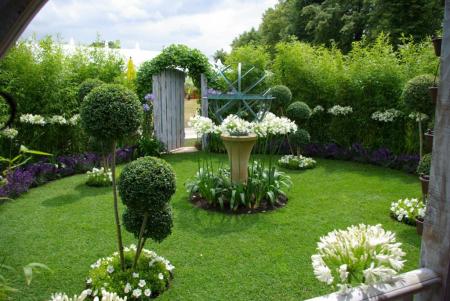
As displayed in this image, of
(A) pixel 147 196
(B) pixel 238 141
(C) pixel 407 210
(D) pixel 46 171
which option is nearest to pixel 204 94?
(D) pixel 46 171

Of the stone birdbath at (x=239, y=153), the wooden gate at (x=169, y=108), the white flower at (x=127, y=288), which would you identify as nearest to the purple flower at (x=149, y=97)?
the wooden gate at (x=169, y=108)

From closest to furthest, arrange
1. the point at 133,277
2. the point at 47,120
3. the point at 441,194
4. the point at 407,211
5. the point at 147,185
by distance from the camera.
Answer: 1. the point at 441,194
2. the point at 147,185
3. the point at 133,277
4. the point at 407,211
5. the point at 47,120

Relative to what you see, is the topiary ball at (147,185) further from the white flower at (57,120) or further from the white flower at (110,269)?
the white flower at (57,120)

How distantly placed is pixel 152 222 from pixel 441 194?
1798mm

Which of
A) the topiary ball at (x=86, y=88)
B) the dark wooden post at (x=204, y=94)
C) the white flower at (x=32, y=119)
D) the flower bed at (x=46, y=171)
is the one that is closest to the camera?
the flower bed at (x=46, y=171)

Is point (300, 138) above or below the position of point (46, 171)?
above

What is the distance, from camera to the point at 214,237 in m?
3.72

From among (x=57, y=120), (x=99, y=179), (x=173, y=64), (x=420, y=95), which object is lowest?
(x=99, y=179)

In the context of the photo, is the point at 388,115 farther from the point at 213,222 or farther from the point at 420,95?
the point at 213,222

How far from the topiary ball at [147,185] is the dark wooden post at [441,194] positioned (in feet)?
5.04

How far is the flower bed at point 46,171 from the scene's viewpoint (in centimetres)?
499

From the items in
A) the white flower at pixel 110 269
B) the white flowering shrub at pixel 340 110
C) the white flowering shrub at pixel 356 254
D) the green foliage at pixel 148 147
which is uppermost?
the white flowering shrub at pixel 340 110

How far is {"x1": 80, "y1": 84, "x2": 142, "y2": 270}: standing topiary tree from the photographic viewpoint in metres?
2.35

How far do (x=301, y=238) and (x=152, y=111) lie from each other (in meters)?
5.22
